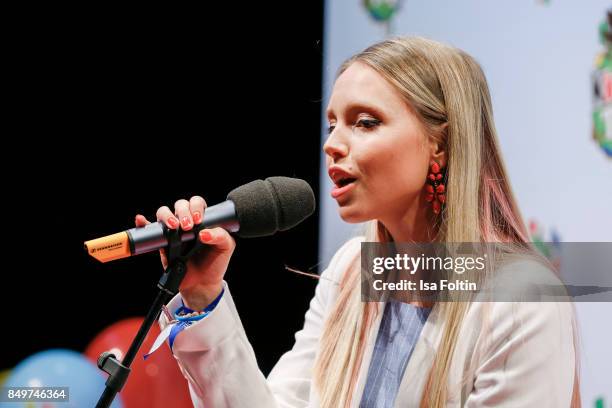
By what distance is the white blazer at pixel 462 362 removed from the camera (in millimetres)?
1092

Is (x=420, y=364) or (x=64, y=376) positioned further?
(x=64, y=376)

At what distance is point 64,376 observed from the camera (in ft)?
7.37

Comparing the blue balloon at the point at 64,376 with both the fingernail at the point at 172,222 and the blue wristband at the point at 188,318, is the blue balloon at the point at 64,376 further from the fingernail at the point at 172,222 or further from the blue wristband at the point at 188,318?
the fingernail at the point at 172,222

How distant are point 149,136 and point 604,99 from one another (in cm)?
157

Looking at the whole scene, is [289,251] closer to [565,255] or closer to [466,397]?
[565,255]

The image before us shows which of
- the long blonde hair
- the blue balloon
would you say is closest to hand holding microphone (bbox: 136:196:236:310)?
the long blonde hair

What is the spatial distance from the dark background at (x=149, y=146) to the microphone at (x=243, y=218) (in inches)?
55.6

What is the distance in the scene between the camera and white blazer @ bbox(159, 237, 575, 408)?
43.0 inches

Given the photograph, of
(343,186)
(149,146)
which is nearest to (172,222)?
(343,186)

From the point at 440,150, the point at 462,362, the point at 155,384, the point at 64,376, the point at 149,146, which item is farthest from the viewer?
the point at 149,146

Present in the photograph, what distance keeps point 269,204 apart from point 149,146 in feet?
5.35

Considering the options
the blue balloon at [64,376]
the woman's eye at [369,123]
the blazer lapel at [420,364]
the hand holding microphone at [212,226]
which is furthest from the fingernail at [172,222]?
the blue balloon at [64,376]

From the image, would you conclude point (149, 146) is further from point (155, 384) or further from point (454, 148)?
point (454, 148)

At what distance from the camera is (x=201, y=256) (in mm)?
1174
